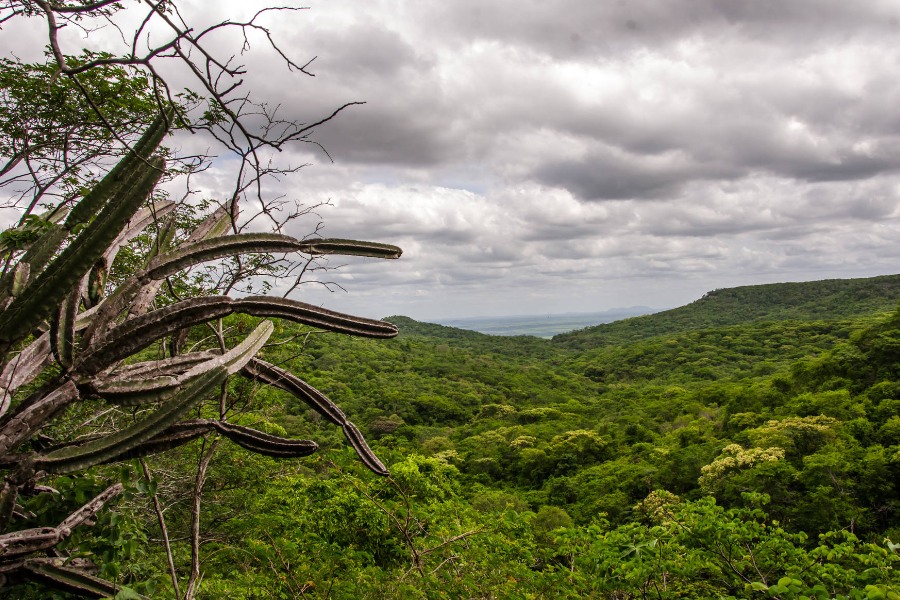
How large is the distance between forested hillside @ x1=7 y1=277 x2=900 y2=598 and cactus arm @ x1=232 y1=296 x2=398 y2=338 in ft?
0.98

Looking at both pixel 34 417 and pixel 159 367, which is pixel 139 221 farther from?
pixel 34 417

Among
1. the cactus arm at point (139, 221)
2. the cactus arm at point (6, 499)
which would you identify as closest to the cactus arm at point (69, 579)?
the cactus arm at point (6, 499)

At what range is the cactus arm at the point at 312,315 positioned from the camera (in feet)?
9.15

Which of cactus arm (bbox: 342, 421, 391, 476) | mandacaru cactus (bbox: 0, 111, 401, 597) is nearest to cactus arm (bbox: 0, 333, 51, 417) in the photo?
mandacaru cactus (bbox: 0, 111, 401, 597)

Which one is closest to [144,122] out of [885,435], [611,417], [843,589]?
[843,589]

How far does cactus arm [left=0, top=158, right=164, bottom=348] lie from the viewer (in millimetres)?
2162

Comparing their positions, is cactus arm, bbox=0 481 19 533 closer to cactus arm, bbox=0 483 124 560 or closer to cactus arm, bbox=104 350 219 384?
cactus arm, bbox=0 483 124 560

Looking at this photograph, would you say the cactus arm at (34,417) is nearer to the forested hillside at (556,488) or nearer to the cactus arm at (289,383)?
the forested hillside at (556,488)

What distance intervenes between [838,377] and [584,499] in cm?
1528

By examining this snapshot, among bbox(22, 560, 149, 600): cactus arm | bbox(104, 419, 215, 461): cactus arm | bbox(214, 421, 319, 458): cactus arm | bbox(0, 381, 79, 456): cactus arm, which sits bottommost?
bbox(22, 560, 149, 600): cactus arm

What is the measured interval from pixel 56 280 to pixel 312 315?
48.4 inches

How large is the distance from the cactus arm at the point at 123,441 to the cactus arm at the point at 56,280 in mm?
578

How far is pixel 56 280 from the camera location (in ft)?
7.09

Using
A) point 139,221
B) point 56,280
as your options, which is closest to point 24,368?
point 56,280
